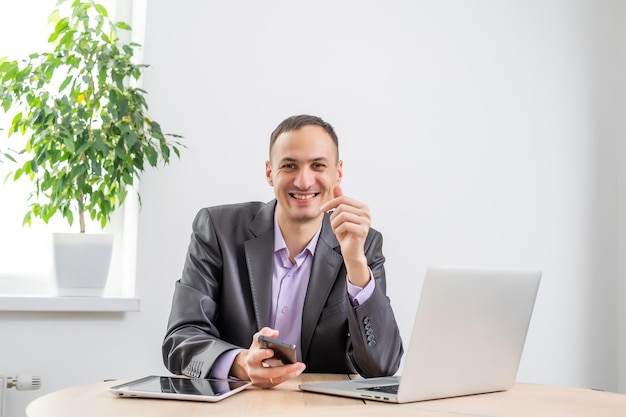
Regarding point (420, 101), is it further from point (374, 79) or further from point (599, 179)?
point (599, 179)

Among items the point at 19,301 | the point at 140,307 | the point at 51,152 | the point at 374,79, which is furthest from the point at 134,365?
the point at 374,79

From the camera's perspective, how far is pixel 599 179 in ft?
12.6

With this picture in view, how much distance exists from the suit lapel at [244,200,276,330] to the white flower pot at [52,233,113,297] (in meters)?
0.85

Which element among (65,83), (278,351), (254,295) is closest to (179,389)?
(278,351)

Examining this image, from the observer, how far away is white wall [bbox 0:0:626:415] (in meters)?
3.11

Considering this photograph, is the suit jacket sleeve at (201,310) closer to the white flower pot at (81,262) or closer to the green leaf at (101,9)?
the white flower pot at (81,262)

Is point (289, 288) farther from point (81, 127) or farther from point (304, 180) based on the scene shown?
point (81, 127)

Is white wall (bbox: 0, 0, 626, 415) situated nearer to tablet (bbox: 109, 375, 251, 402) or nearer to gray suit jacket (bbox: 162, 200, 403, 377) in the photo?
gray suit jacket (bbox: 162, 200, 403, 377)

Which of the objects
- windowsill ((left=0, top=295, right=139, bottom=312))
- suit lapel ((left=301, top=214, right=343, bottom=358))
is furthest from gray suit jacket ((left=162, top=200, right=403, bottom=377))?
windowsill ((left=0, top=295, right=139, bottom=312))

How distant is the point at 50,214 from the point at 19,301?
1.10ft

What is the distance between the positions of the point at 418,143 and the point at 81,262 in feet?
5.10

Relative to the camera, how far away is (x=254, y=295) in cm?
222


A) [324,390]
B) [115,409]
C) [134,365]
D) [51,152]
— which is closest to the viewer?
[115,409]

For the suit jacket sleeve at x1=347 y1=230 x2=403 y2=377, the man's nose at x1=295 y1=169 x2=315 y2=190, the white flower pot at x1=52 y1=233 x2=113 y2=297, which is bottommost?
the suit jacket sleeve at x1=347 y1=230 x2=403 y2=377
